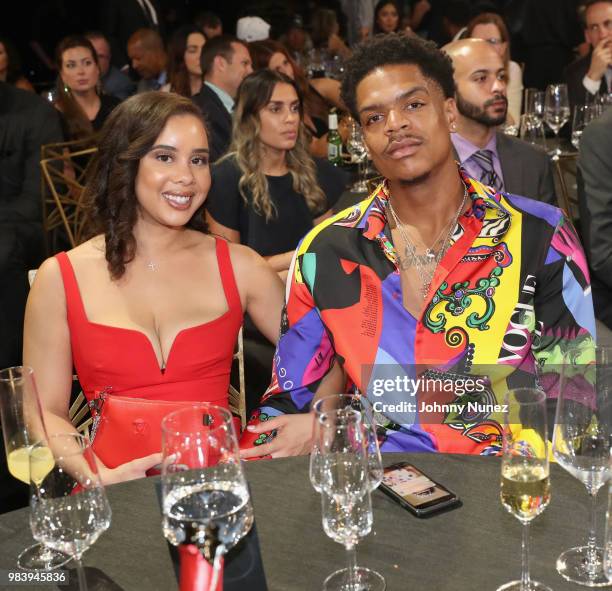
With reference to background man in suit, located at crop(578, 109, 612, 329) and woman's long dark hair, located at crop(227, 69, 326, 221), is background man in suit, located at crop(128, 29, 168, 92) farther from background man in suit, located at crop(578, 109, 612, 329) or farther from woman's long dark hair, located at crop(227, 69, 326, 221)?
background man in suit, located at crop(578, 109, 612, 329)

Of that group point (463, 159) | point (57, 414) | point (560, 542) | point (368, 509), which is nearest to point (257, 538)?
point (368, 509)

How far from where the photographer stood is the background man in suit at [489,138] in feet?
10.9

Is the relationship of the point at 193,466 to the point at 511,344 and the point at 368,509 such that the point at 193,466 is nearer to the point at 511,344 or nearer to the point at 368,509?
the point at 368,509

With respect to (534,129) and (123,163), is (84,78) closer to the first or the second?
(534,129)

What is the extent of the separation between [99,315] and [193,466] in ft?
3.94

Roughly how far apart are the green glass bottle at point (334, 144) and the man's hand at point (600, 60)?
163cm

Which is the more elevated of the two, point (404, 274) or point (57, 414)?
point (404, 274)

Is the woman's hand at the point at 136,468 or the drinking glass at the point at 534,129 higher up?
the drinking glass at the point at 534,129

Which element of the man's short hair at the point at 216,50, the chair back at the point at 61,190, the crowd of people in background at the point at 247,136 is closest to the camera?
the crowd of people in background at the point at 247,136

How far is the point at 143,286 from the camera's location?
2318 millimetres

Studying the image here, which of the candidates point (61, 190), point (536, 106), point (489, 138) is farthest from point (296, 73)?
point (489, 138)

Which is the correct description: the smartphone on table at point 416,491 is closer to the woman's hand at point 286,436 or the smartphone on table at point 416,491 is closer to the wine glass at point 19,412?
the woman's hand at point 286,436

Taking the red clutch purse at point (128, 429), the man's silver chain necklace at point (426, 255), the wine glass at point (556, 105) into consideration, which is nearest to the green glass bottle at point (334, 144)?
the wine glass at point (556, 105)

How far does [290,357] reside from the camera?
6.75 feet
